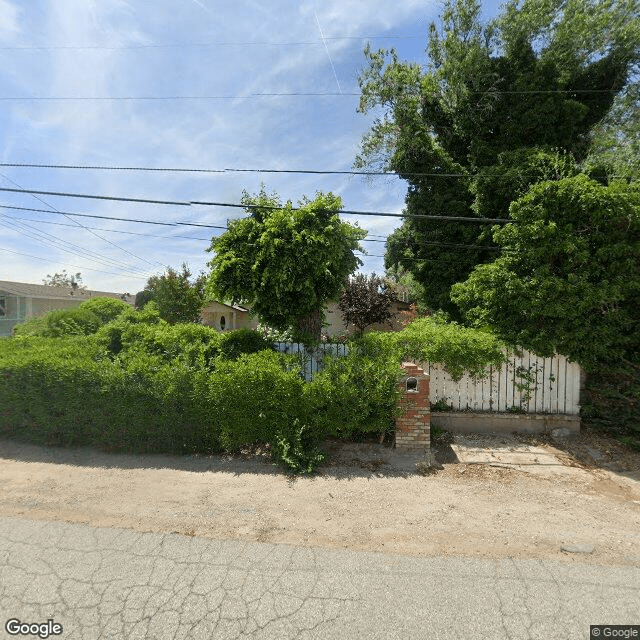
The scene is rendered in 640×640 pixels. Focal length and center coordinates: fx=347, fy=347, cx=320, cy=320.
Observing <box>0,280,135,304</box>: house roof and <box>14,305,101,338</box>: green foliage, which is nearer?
<box>14,305,101,338</box>: green foliage

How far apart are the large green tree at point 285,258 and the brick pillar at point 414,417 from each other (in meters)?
2.35

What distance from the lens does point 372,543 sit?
3.16 meters

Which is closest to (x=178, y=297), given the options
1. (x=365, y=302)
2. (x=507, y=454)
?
(x=365, y=302)

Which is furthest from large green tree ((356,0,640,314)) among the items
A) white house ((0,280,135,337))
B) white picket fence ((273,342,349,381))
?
white house ((0,280,135,337))

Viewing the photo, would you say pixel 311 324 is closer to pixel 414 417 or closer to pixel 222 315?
pixel 414 417

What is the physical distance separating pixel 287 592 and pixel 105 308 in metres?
10.3

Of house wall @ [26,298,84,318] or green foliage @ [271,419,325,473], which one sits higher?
house wall @ [26,298,84,318]

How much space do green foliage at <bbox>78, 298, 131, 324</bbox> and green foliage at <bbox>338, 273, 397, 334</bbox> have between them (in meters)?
8.99

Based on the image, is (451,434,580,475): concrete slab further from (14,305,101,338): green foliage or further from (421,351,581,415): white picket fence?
(14,305,101,338): green foliage

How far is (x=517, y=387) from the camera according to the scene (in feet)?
20.4

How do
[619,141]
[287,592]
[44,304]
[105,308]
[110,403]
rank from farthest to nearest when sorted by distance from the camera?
[44,304]
[105,308]
[619,141]
[110,403]
[287,592]

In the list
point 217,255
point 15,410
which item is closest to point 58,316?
point 15,410

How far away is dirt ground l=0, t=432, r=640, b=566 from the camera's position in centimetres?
324

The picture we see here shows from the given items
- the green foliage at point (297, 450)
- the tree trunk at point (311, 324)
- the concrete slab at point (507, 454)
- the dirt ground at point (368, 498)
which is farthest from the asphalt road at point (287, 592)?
the tree trunk at point (311, 324)
